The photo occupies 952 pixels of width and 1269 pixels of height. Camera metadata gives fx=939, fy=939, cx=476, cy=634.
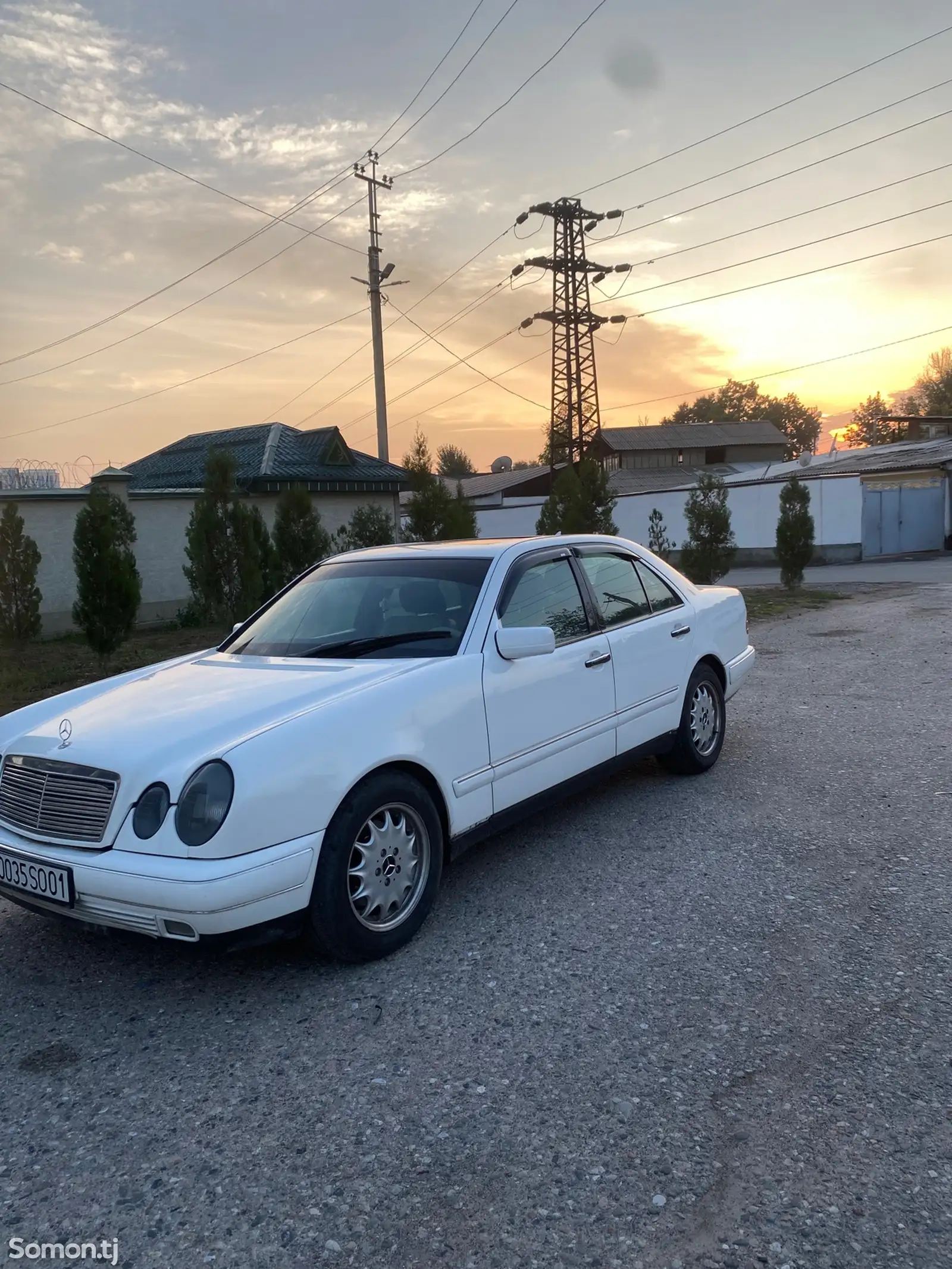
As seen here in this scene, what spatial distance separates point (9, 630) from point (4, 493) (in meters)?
6.00

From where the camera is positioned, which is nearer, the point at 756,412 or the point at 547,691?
the point at 547,691

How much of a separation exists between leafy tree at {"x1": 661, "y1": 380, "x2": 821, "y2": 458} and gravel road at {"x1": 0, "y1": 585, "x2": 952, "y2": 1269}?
10095 centimetres

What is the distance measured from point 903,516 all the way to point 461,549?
101 feet

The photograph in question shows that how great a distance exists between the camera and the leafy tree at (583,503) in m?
18.1

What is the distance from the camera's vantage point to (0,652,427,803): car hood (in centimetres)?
333

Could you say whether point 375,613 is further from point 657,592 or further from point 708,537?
point 708,537

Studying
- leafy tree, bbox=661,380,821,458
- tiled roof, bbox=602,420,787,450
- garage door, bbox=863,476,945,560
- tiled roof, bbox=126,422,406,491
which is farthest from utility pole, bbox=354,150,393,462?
leafy tree, bbox=661,380,821,458

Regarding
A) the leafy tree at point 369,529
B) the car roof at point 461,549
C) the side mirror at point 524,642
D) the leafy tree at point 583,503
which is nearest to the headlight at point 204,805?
the side mirror at point 524,642

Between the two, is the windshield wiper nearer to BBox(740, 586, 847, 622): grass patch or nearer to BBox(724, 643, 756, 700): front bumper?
BBox(724, 643, 756, 700): front bumper

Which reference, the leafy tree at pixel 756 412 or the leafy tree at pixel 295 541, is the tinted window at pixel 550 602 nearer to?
the leafy tree at pixel 295 541

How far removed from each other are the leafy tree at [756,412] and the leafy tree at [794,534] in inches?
3292

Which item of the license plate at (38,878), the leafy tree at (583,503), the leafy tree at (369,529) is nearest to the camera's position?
the license plate at (38,878)

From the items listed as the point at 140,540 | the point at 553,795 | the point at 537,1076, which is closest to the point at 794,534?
the point at 140,540

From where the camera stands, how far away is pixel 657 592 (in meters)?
5.77
